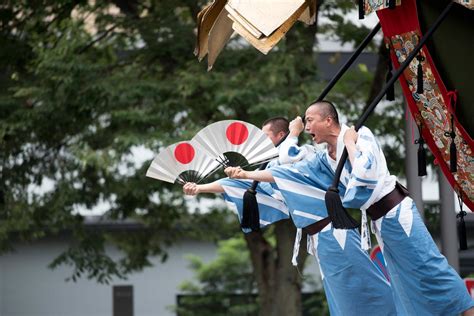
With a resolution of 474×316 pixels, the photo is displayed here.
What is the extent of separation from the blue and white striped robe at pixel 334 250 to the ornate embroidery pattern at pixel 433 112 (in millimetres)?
554

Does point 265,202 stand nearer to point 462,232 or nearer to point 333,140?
point 333,140

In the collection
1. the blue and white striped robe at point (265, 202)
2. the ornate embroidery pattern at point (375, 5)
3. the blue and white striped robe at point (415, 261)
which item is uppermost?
the ornate embroidery pattern at point (375, 5)

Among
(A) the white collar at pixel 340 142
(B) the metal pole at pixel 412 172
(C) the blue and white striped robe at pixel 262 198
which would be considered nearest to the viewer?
(A) the white collar at pixel 340 142

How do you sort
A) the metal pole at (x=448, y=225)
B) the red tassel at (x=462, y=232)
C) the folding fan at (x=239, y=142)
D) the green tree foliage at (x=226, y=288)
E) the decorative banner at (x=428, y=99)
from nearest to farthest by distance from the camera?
the decorative banner at (x=428, y=99), the red tassel at (x=462, y=232), the folding fan at (x=239, y=142), the metal pole at (x=448, y=225), the green tree foliage at (x=226, y=288)

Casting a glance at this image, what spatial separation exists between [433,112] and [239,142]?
0.93m

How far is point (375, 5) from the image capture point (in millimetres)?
4629

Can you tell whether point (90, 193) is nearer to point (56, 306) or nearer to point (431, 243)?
point (431, 243)

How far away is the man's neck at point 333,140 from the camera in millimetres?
4648

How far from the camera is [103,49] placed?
10625 mm

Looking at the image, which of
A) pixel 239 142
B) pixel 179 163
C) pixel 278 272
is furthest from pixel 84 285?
pixel 239 142

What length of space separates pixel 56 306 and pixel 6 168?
7861 mm

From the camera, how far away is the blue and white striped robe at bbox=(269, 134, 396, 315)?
469 cm

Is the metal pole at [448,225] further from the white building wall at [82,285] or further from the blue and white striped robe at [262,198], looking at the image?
the white building wall at [82,285]

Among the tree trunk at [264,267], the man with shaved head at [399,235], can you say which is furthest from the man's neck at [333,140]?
the tree trunk at [264,267]
